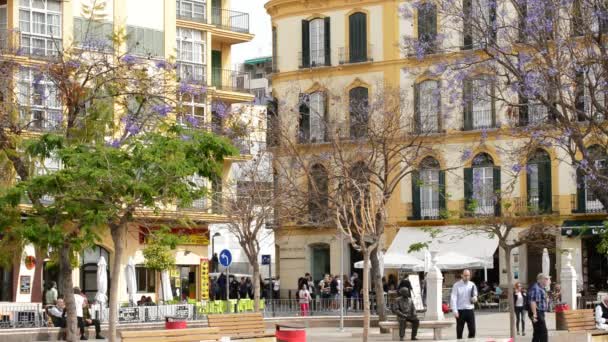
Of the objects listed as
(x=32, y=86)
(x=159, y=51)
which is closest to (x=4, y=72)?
(x=32, y=86)

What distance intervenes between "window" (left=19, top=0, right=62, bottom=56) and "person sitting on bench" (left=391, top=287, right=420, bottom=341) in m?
17.9

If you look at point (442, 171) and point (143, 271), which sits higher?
point (442, 171)

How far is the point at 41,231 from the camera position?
27.5 meters

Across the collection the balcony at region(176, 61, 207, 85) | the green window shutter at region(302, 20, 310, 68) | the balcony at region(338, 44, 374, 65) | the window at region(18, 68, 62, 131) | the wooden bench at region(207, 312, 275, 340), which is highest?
the green window shutter at region(302, 20, 310, 68)

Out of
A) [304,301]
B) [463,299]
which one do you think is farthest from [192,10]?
[463,299]

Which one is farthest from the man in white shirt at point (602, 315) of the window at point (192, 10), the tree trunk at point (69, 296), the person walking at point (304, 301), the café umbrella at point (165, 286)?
the window at point (192, 10)

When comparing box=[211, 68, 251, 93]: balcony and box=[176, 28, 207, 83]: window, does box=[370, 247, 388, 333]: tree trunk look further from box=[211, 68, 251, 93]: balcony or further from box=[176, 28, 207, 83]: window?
box=[211, 68, 251, 93]: balcony

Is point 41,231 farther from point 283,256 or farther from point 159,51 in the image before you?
point 283,256

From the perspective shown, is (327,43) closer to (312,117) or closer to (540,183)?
(312,117)

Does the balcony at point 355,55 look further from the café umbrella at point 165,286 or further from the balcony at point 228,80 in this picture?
the café umbrella at point 165,286

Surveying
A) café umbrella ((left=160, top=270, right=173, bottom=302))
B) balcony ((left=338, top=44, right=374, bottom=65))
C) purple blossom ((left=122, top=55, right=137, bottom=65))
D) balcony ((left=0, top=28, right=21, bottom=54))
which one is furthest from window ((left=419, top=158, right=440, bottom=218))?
purple blossom ((left=122, top=55, right=137, bottom=65))

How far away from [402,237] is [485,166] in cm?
453

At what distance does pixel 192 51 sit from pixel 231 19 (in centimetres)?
338

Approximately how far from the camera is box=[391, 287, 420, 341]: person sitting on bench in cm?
3475
